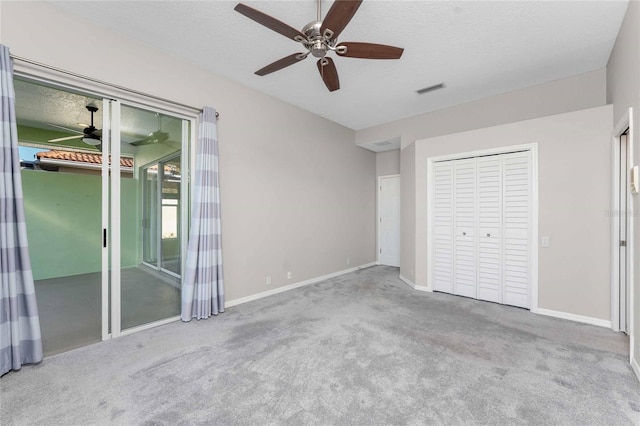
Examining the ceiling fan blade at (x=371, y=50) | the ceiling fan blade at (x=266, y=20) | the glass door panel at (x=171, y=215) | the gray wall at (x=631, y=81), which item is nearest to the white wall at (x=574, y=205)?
the gray wall at (x=631, y=81)

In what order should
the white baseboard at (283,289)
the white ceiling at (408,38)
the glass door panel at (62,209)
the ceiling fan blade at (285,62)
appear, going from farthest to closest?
the white baseboard at (283,289) < the glass door panel at (62,209) < the white ceiling at (408,38) < the ceiling fan blade at (285,62)

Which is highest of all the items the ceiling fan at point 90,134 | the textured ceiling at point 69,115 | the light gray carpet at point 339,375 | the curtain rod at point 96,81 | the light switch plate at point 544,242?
the curtain rod at point 96,81

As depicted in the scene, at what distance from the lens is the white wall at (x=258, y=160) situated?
2418 millimetres

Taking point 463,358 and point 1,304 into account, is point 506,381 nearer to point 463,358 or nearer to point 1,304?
point 463,358

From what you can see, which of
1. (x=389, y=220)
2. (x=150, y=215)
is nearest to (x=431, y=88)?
(x=389, y=220)

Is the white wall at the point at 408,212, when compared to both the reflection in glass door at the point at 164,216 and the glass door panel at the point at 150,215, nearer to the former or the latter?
the reflection in glass door at the point at 164,216

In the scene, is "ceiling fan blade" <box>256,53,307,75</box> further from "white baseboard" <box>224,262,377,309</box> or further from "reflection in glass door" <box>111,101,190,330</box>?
"white baseboard" <box>224,262,377,309</box>

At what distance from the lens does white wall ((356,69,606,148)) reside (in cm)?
345

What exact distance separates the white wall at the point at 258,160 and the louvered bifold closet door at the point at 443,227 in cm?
184

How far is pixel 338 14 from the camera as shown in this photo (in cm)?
175

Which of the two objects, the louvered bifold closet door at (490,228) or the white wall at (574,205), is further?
the louvered bifold closet door at (490,228)

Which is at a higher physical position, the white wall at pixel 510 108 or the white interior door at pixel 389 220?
the white wall at pixel 510 108

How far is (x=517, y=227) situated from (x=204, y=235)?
4.17 m

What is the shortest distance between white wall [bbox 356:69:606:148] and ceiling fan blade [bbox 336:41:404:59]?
9.19 ft
